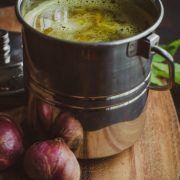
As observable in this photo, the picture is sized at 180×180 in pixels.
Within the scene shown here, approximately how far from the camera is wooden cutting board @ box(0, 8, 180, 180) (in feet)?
2.79

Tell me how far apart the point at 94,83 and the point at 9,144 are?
0.19 metres

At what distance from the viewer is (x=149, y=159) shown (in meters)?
0.89

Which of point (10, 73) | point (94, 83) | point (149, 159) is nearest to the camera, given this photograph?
point (94, 83)

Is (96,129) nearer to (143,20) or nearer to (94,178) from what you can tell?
(94,178)

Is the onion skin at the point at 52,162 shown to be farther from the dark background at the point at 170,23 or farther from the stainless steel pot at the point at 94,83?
the dark background at the point at 170,23

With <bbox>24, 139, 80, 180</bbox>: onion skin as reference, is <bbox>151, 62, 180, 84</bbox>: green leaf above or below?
below

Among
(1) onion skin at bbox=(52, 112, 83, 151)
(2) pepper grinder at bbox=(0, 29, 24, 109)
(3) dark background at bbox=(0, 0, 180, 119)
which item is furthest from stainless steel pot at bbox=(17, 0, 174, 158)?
(3) dark background at bbox=(0, 0, 180, 119)

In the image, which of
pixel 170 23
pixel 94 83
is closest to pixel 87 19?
pixel 94 83

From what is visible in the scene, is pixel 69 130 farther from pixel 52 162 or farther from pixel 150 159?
pixel 150 159

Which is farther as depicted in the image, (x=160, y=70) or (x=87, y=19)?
(x=160, y=70)

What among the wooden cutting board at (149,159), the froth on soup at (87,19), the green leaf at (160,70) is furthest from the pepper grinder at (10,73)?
the green leaf at (160,70)

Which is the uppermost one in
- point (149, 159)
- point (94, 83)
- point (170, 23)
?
point (94, 83)

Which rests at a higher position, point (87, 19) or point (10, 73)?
point (87, 19)

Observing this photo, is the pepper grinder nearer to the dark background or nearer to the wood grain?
the wood grain
